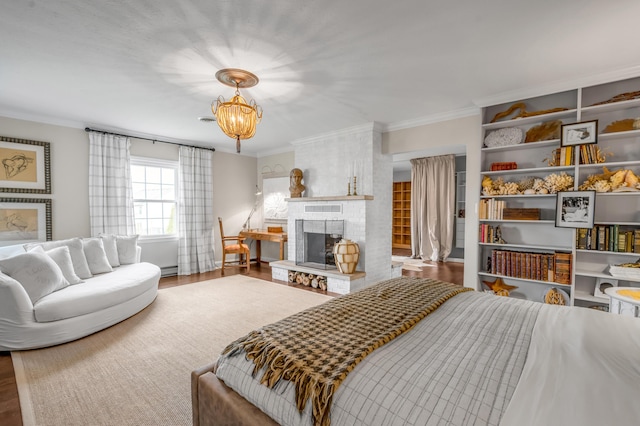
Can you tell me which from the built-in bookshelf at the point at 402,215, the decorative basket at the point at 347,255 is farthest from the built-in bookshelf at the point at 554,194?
the built-in bookshelf at the point at 402,215

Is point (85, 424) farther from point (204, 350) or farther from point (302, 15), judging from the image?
point (302, 15)

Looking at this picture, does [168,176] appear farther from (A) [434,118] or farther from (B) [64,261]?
(A) [434,118]

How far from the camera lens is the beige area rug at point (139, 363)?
5.85ft

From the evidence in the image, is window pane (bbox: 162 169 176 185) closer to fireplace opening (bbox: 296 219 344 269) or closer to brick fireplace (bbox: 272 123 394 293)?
brick fireplace (bbox: 272 123 394 293)

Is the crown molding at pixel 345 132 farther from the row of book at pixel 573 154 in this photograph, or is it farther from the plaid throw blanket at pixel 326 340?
the plaid throw blanket at pixel 326 340

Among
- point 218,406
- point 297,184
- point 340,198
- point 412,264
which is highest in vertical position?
point 297,184

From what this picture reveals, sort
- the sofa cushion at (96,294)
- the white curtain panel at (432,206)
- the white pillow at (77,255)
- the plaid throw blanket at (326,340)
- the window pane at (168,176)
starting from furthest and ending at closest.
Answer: the white curtain panel at (432,206)
the window pane at (168,176)
the white pillow at (77,255)
the sofa cushion at (96,294)
the plaid throw blanket at (326,340)

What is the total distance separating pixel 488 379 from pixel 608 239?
2909 millimetres

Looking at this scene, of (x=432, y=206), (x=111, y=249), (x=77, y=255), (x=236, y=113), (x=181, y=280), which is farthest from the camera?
(x=432, y=206)

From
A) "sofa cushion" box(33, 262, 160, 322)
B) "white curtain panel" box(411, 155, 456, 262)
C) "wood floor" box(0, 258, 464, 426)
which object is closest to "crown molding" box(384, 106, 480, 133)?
"wood floor" box(0, 258, 464, 426)

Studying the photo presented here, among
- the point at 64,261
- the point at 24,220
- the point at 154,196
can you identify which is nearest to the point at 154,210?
the point at 154,196

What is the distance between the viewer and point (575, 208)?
2875 millimetres

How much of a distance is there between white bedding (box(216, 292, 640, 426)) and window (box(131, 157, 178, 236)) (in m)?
4.69

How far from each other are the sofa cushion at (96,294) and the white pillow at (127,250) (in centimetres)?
30
